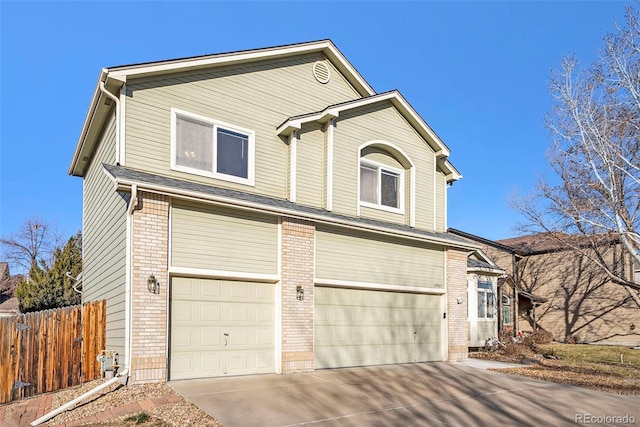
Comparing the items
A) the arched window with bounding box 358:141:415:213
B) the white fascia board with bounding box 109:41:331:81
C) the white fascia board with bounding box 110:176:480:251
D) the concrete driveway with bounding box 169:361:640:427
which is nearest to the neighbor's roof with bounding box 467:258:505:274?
the white fascia board with bounding box 110:176:480:251

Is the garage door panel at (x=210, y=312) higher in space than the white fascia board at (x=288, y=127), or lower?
lower

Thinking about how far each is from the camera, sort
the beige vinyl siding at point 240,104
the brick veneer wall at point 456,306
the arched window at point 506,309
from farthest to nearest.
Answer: the arched window at point 506,309 → the brick veneer wall at point 456,306 → the beige vinyl siding at point 240,104

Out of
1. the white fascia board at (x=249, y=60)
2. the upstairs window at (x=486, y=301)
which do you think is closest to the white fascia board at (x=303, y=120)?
the white fascia board at (x=249, y=60)

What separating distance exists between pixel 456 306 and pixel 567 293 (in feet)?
52.7

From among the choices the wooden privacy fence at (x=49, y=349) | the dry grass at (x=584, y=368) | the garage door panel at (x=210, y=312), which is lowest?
the dry grass at (x=584, y=368)

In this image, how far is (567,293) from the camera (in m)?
28.1

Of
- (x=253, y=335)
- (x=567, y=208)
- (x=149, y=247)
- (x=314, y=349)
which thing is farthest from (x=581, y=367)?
(x=149, y=247)

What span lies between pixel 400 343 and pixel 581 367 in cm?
607

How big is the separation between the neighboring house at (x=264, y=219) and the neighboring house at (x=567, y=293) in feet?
40.0

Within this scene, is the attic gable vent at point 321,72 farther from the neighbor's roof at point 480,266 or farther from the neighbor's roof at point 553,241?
the neighbor's roof at point 553,241

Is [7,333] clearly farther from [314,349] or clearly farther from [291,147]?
[291,147]

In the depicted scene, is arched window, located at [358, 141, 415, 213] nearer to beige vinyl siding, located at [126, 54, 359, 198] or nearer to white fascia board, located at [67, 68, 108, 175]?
beige vinyl siding, located at [126, 54, 359, 198]

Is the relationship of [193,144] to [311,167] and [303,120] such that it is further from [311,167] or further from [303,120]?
[311,167]

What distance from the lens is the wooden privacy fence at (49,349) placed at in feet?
32.2
